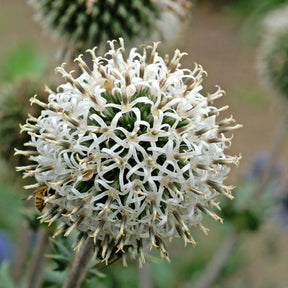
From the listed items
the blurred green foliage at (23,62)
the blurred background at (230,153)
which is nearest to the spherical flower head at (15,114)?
the blurred background at (230,153)

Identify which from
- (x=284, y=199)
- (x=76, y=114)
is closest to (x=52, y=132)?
(x=76, y=114)

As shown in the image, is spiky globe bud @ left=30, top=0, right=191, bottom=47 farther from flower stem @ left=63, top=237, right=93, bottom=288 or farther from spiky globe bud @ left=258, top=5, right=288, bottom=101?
flower stem @ left=63, top=237, right=93, bottom=288

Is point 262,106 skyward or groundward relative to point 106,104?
skyward

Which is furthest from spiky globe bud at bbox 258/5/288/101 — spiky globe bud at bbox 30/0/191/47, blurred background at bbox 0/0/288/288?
spiky globe bud at bbox 30/0/191/47

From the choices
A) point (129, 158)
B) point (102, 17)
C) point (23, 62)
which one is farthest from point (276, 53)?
point (129, 158)

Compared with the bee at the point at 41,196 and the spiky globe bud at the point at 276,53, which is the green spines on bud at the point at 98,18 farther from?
the spiky globe bud at the point at 276,53

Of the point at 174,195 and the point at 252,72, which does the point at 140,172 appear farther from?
the point at 252,72

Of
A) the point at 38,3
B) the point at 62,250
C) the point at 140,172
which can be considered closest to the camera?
the point at 140,172
